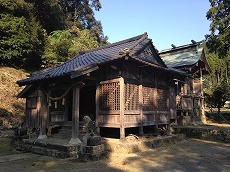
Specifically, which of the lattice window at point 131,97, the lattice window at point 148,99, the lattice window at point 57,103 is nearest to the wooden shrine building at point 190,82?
the lattice window at point 148,99

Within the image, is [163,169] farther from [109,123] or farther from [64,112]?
[64,112]

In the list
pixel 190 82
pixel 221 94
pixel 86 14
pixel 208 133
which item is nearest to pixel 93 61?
pixel 208 133

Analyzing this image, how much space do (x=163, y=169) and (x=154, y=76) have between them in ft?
23.0

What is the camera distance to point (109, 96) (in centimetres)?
1088

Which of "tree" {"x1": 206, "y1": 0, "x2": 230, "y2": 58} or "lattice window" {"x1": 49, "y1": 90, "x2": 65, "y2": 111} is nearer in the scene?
"lattice window" {"x1": 49, "y1": 90, "x2": 65, "y2": 111}

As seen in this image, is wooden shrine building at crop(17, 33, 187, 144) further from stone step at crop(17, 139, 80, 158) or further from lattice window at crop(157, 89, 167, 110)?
stone step at crop(17, 139, 80, 158)

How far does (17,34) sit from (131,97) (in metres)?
19.4

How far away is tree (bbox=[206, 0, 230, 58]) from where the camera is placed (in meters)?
19.1

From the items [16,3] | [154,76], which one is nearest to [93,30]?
[16,3]

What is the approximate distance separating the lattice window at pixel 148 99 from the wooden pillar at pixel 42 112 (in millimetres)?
5606

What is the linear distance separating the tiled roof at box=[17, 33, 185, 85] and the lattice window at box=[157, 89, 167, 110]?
7.22 feet

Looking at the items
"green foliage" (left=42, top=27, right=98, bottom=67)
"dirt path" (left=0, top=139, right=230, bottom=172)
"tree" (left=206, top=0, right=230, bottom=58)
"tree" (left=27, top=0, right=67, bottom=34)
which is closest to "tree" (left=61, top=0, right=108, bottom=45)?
"tree" (left=27, top=0, right=67, bottom=34)

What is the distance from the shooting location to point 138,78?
11.8 m

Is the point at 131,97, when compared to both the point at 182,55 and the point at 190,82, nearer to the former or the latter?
the point at 190,82
